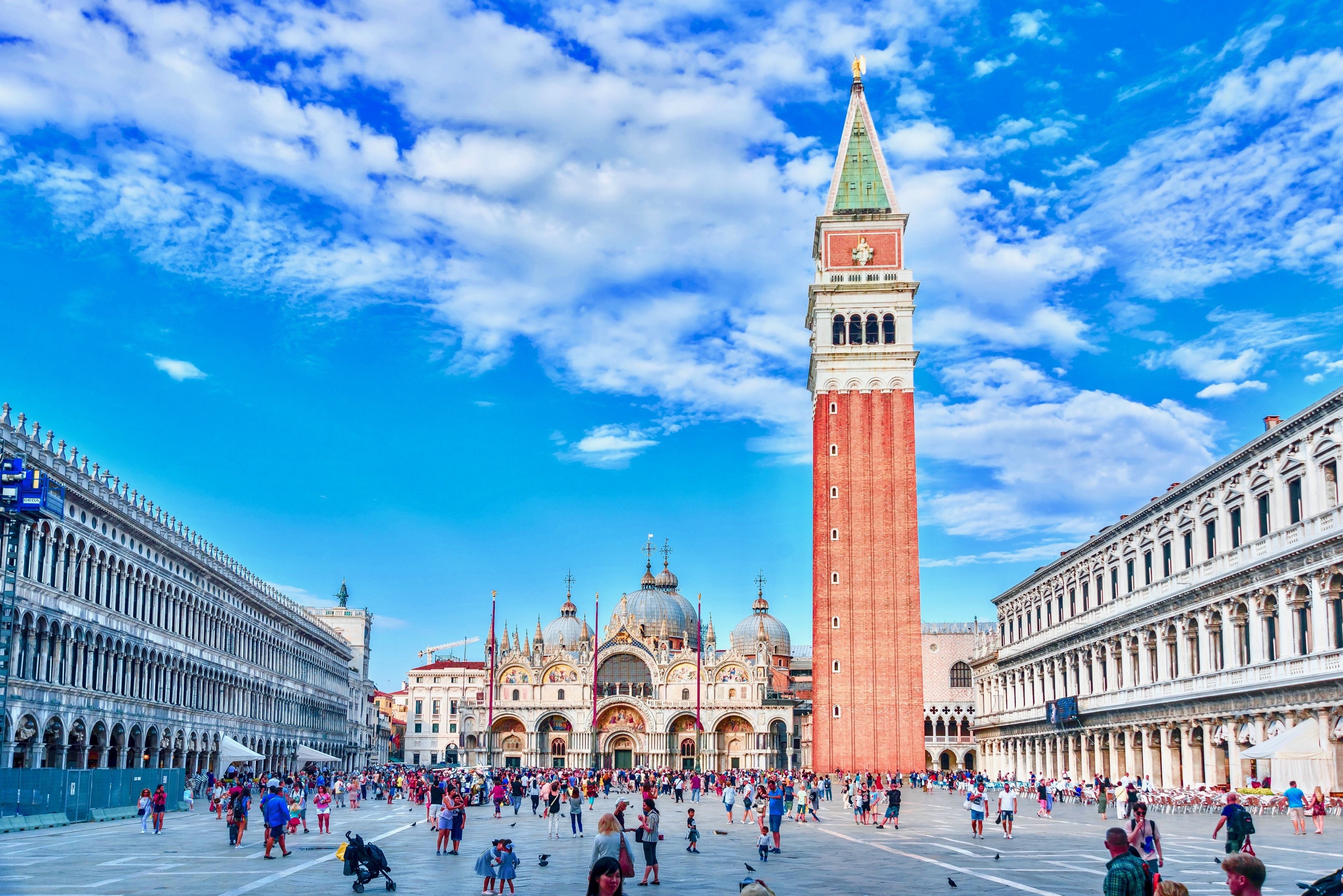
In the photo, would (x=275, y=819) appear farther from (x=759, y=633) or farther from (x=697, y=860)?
(x=759, y=633)

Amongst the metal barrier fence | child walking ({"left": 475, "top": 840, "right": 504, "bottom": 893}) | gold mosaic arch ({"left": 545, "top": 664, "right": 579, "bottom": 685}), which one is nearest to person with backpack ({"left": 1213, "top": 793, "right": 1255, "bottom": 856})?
child walking ({"left": 475, "top": 840, "right": 504, "bottom": 893})

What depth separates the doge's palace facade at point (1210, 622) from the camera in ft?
119

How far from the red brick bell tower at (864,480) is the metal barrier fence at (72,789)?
42.1 m

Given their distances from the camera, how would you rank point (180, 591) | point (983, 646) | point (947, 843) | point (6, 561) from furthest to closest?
point (983, 646), point (180, 591), point (6, 561), point (947, 843)

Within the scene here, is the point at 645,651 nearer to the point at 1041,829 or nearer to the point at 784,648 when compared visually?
the point at 784,648

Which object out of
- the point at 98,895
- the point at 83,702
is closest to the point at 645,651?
the point at 83,702

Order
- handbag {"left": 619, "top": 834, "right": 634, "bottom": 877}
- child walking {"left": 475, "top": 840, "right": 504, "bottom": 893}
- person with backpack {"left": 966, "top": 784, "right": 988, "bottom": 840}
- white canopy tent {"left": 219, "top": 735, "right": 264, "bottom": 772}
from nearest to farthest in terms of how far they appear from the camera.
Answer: handbag {"left": 619, "top": 834, "right": 634, "bottom": 877} < child walking {"left": 475, "top": 840, "right": 504, "bottom": 893} < person with backpack {"left": 966, "top": 784, "right": 988, "bottom": 840} < white canopy tent {"left": 219, "top": 735, "right": 264, "bottom": 772}

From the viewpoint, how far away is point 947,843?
29484 millimetres

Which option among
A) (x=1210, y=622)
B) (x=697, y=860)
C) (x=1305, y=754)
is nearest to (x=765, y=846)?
(x=697, y=860)

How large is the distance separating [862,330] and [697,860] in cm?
5830

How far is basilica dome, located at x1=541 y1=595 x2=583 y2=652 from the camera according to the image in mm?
126250

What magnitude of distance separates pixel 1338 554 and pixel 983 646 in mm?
51554

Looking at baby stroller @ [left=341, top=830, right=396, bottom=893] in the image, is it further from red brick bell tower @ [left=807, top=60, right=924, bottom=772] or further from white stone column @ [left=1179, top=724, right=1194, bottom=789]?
red brick bell tower @ [left=807, top=60, right=924, bottom=772]

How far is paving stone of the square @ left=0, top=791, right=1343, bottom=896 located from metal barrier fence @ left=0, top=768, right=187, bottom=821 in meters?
1.01
